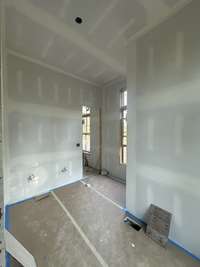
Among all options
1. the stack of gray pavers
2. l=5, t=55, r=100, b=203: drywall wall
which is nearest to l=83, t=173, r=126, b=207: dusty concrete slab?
l=5, t=55, r=100, b=203: drywall wall

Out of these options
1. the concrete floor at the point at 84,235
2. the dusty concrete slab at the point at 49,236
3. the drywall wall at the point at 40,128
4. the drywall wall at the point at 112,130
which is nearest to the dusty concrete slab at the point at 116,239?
the concrete floor at the point at 84,235

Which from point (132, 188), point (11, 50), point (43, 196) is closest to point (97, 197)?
point (132, 188)

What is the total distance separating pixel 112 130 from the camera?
4.26 m

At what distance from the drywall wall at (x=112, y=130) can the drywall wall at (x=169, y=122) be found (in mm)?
1746

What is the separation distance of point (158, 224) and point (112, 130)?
2821 mm

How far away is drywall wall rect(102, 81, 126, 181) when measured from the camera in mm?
4070

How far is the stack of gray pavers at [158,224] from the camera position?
1783 millimetres

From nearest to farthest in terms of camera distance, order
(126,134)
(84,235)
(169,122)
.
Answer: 1. (169,122)
2. (84,235)
3. (126,134)

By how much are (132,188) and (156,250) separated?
0.86 m

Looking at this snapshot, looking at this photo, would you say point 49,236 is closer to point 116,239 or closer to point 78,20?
point 116,239

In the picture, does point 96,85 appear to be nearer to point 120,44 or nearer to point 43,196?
point 120,44

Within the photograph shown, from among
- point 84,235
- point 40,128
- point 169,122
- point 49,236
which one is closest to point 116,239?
point 84,235

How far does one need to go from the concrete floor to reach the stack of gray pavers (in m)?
0.09

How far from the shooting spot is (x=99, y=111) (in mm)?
4648
